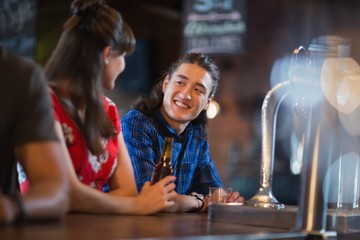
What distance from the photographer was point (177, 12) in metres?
8.82

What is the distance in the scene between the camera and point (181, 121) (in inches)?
127

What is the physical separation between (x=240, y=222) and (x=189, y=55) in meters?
1.37

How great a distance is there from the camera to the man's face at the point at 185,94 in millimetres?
3168

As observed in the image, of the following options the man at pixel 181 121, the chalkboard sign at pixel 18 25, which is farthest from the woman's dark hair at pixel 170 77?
the chalkboard sign at pixel 18 25

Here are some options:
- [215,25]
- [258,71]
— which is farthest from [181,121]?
[258,71]

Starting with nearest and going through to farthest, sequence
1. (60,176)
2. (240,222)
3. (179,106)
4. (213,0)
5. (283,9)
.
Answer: (60,176)
(240,222)
(179,106)
(213,0)
(283,9)

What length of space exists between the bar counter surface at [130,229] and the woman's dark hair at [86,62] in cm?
34

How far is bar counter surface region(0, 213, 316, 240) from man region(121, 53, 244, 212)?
1008 millimetres

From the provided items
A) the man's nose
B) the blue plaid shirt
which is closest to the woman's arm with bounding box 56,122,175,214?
the blue plaid shirt

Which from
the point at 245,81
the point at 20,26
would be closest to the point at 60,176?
the point at 20,26

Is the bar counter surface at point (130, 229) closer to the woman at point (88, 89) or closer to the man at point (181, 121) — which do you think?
the woman at point (88, 89)

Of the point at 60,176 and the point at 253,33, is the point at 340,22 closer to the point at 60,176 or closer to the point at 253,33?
the point at 253,33

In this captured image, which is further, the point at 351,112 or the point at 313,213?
the point at 351,112

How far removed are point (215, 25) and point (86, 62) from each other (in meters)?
4.57
